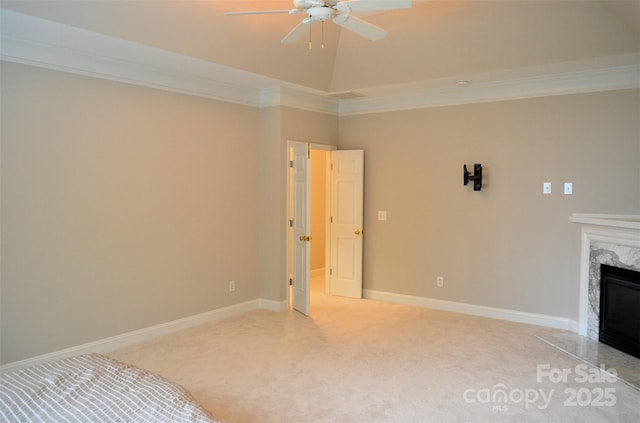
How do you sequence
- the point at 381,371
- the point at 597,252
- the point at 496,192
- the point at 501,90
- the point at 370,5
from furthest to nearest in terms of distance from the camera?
1. the point at 496,192
2. the point at 501,90
3. the point at 597,252
4. the point at 381,371
5. the point at 370,5

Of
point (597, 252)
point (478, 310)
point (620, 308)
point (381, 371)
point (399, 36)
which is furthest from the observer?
point (478, 310)

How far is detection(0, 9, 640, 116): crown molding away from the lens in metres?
3.64

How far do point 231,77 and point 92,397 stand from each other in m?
3.65

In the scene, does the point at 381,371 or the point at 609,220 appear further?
the point at 609,220

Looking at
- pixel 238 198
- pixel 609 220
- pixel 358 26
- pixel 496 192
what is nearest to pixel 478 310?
pixel 496 192

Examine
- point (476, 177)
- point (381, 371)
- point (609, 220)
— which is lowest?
point (381, 371)

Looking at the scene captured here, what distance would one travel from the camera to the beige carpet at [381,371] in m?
3.20

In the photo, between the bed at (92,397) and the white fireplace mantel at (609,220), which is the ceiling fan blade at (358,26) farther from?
the white fireplace mantel at (609,220)

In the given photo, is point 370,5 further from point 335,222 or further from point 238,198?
point 335,222

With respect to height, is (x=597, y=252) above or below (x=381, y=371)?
above

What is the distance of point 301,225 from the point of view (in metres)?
5.69

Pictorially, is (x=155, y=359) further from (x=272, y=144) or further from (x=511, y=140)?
(x=511, y=140)

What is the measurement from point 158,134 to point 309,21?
90.3 inches

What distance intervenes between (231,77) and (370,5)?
245 centimetres
